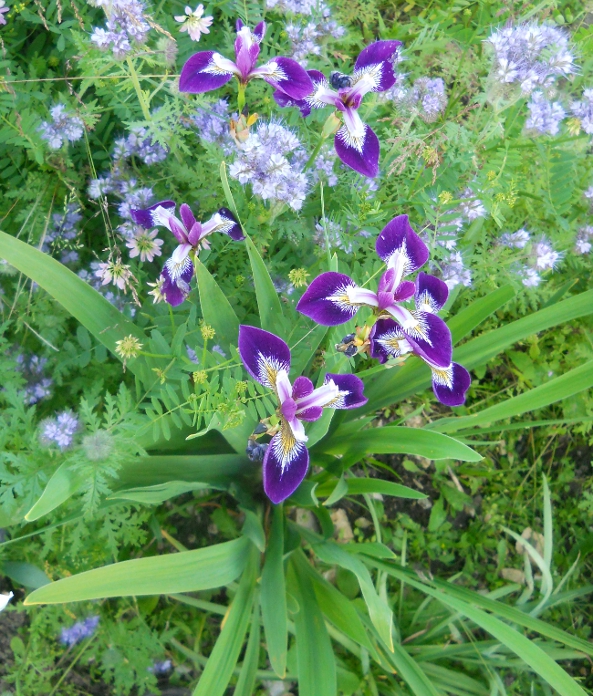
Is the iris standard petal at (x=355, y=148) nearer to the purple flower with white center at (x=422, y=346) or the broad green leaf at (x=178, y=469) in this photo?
the purple flower with white center at (x=422, y=346)

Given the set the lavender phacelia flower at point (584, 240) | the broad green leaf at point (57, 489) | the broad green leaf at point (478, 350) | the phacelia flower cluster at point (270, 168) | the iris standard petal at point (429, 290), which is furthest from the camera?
the lavender phacelia flower at point (584, 240)

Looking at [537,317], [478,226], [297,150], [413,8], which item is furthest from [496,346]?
[413,8]

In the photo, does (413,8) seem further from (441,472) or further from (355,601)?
(355,601)

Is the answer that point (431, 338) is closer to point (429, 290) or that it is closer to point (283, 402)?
point (429, 290)

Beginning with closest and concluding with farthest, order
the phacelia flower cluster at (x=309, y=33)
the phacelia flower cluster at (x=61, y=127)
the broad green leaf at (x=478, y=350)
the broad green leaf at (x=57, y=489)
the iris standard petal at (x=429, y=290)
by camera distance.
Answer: the broad green leaf at (x=57, y=489), the iris standard petal at (x=429, y=290), the broad green leaf at (x=478, y=350), the phacelia flower cluster at (x=61, y=127), the phacelia flower cluster at (x=309, y=33)

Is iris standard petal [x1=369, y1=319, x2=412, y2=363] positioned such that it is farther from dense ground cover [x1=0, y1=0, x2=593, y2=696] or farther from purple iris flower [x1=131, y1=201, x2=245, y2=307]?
purple iris flower [x1=131, y1=201, x2=245, y2=307]

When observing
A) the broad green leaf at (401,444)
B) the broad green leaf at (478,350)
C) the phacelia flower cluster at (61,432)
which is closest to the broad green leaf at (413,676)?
the broad green leaf at (401,444)

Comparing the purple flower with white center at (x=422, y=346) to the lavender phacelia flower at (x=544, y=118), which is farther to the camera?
the lavender phacelia flower at (x=544, y=118)
